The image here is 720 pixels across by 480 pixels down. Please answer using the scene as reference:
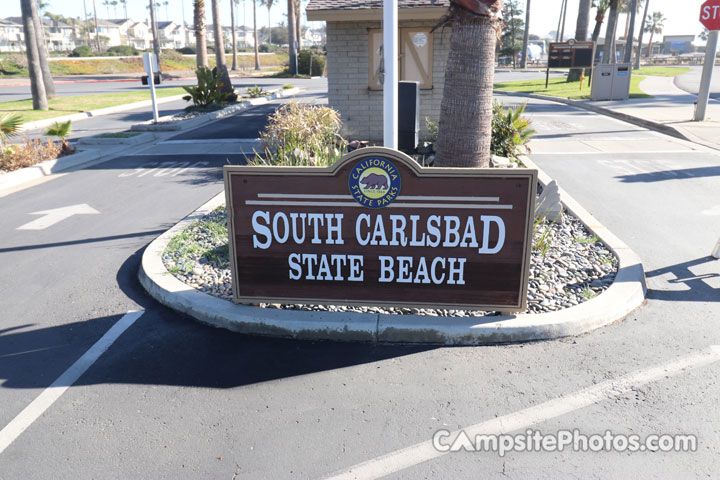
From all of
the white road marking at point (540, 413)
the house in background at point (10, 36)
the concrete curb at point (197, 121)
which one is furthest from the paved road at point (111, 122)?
the house in background at point (10, 36)

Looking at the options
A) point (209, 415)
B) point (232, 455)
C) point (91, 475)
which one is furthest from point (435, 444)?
point (91, 475)

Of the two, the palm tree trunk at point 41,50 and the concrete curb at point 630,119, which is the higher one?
the palm tree trunk at point 41,50

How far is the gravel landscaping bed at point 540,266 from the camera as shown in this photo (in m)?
5.21

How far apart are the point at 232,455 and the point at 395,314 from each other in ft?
6.50

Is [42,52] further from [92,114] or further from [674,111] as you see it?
[674,111]

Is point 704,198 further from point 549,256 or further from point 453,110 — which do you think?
point 453,110

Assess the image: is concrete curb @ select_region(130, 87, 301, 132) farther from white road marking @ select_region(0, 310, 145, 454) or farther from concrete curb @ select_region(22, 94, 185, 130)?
white road marking @ select_region(0, 310, 145, 454)

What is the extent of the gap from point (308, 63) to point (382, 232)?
159 feet

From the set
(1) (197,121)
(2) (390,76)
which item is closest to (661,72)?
(1) (197,121)

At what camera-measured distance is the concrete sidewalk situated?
14.7 metres

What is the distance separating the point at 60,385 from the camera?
4.12 meters

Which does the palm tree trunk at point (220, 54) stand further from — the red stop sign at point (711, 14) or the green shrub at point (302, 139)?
the red stop sign at point (711, 14)

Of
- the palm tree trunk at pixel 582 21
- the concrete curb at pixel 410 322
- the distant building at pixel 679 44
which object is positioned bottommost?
the concrete curb at pixel 410 322

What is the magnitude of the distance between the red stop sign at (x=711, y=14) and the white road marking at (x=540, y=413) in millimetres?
13500
